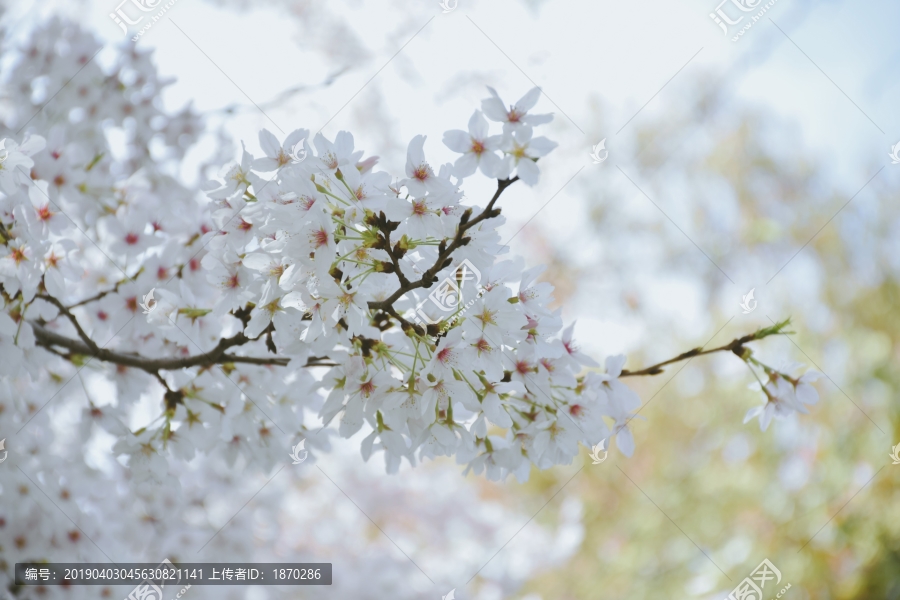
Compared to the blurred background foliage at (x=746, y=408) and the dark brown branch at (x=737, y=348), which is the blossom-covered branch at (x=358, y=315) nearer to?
the dark brown branch at (x=737, y=348)

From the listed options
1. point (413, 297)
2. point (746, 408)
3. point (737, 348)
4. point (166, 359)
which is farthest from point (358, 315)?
point (746, 408)

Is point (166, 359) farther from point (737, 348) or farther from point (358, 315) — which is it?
point (737, 348)

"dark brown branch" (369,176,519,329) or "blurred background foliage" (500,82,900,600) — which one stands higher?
"blurred background foliage" (500,82,900,600)

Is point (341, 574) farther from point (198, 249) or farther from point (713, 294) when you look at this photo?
point (713, 294)

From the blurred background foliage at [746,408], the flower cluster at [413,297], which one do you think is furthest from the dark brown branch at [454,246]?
the blurred background foliage at [746,408]

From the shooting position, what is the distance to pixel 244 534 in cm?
185

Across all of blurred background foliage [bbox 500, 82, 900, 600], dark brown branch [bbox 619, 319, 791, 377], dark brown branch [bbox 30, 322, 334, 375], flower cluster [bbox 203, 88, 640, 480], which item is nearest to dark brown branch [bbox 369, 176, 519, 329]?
flower cluster [bbox 203, 88, 640, 480]

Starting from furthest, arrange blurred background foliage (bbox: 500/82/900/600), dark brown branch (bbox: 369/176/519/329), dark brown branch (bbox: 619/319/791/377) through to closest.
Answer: blurred background foliage (bbox: 500/82/900/600), dark brown branch (bbox: 619/319/791/377), dark brown branch (bbox: 369/176/519/329)

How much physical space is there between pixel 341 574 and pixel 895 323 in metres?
3.42

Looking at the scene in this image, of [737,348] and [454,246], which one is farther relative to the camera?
[737,348]

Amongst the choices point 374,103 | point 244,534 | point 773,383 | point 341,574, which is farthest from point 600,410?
point 374,103

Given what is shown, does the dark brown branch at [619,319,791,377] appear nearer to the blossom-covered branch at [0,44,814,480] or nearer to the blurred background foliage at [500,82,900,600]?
the blossom-covered branch at [0,44,814,480]

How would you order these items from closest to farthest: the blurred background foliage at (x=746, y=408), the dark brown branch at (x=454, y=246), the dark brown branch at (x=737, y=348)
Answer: the dark brown branch at (x=454, y=246), the dark brown branch at (x=737, y=348), the blurred background foliage at (x=746, y=408)

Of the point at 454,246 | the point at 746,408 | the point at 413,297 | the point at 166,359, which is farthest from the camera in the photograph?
the point at 746,408
